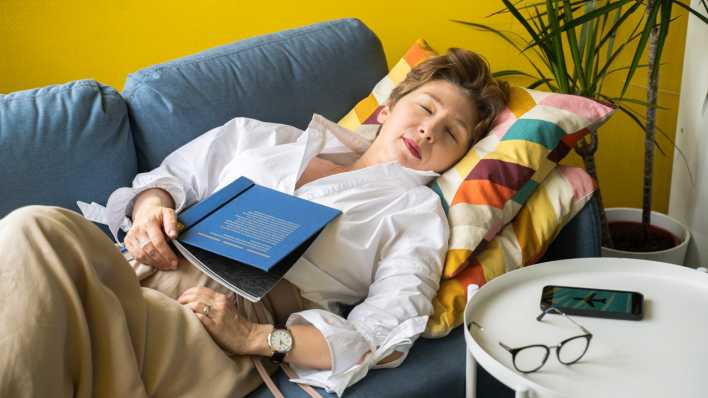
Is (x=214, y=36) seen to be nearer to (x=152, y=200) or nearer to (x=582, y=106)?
(x=152, y=200)

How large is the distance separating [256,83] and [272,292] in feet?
2.05

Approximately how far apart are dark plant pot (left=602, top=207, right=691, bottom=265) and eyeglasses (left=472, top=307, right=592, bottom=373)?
0.91 m

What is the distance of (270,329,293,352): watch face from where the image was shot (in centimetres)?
139

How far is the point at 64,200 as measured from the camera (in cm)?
167

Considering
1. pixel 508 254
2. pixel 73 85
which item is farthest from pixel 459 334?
pixel 73 85

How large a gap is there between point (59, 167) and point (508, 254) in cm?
98

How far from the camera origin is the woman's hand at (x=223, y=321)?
1384mm

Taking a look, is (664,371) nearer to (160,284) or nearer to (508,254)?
(508,254)

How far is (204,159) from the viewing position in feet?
5.79

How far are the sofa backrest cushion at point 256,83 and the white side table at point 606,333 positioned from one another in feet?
2.75

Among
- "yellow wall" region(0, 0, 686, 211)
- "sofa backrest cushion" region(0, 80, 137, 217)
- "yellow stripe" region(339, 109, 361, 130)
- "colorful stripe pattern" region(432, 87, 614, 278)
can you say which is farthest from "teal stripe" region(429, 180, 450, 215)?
"yellow wall" region(0, 0, 686, 211)

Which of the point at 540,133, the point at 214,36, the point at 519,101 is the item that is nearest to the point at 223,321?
the point at 540,133

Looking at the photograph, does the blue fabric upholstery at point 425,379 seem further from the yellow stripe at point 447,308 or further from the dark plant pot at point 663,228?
the dark plant pot at point 663,228

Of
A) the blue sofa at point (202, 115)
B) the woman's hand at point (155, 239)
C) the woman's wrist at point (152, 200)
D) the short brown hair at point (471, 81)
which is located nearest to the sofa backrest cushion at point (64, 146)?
the blue sofa at point (202, 115)
